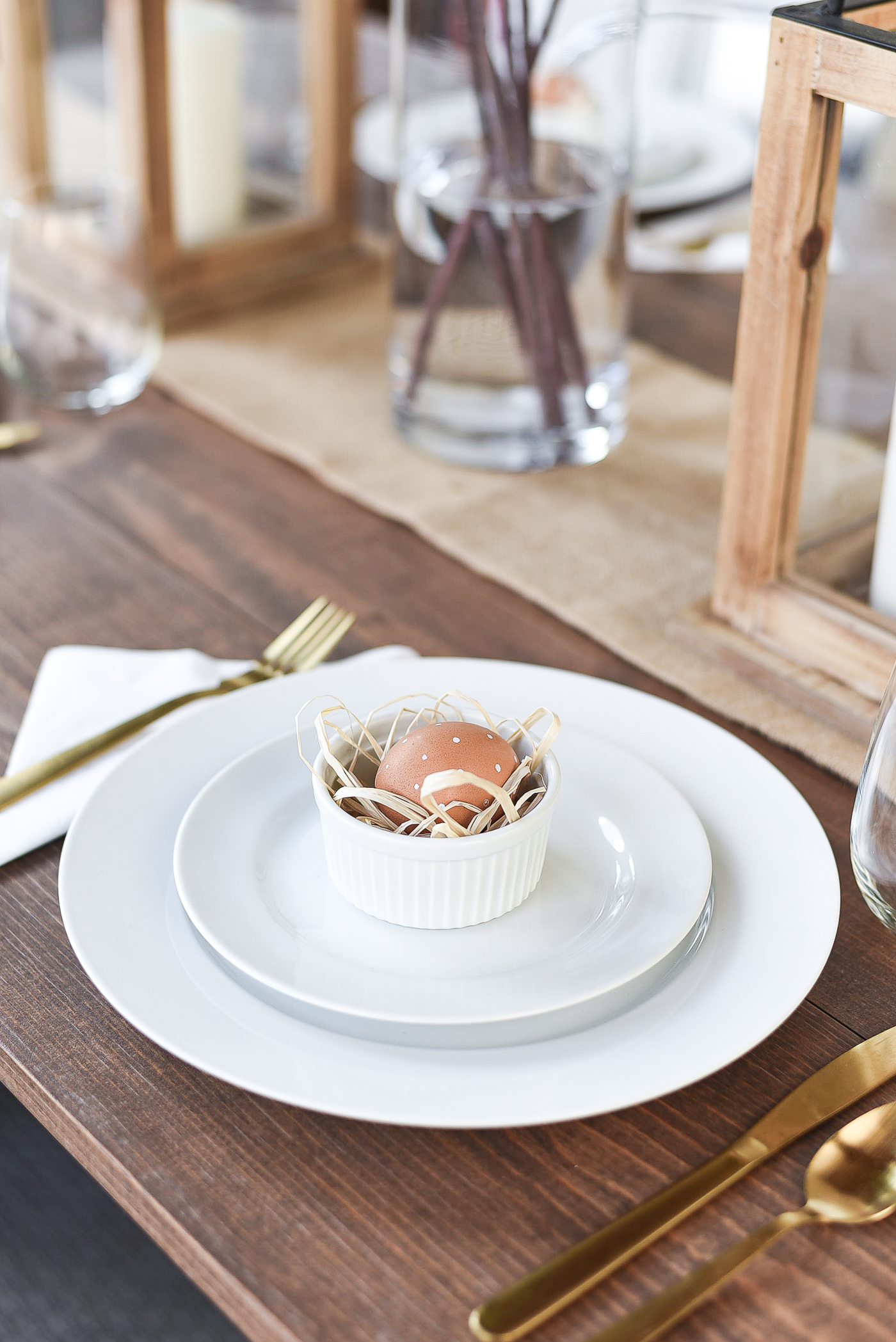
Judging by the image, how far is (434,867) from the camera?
406 millimetres

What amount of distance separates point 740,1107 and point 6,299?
2.16 feet

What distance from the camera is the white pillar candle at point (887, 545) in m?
0.56

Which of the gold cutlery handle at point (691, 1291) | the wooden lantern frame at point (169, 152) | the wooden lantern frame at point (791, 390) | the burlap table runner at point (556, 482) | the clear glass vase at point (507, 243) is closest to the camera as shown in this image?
the gold cutlery handle at point (691, 1291)

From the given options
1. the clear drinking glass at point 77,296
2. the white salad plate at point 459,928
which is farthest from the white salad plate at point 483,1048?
the clear drinking glass at point 77,296

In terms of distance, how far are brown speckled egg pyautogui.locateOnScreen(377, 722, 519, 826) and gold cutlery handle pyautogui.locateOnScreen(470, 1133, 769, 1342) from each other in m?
0.12

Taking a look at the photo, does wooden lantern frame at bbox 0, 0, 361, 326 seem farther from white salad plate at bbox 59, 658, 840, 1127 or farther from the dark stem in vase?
white salad plate at bbox 59, 658, 840, 1127

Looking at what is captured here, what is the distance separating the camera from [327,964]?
0.40 meters

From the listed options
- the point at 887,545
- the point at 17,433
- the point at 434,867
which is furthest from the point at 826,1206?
the point at 17,433

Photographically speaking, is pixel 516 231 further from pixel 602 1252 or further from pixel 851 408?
pixel 602 1252

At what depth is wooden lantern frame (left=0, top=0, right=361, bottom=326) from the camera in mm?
902

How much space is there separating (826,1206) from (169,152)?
31.9 inches

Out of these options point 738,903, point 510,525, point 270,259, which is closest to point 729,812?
point 738,903

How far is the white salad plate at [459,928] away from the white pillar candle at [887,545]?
0.53 ft

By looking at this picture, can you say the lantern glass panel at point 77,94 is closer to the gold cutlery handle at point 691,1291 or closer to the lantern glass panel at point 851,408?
the lantern glass panel at point 851,408
